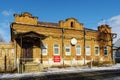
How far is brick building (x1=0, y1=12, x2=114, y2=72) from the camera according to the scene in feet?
78.0

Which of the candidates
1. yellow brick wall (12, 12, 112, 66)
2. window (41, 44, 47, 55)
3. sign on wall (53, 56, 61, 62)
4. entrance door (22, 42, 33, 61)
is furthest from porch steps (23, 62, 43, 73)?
sign on wall (53, 56, 61, 62)

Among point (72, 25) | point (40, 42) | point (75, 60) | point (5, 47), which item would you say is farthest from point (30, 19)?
point (75, 60)

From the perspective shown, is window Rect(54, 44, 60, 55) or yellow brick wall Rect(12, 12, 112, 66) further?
window Rect(54, 44, 60, 55)

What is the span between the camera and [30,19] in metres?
25.2

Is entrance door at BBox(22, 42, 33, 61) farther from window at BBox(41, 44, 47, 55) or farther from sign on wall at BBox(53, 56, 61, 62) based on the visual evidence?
sign on wall at BBox(53, 56, 61, 62)

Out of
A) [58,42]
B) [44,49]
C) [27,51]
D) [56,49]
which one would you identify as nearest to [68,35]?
[58,42]

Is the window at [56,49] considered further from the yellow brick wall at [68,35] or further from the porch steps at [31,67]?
the porch steps at [31,67]

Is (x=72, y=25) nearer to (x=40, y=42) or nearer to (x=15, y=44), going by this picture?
(x=40, y=42)

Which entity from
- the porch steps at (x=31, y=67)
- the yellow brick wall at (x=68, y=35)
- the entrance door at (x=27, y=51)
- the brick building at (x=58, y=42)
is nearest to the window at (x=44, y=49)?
the brick building at (x=58, y=42)

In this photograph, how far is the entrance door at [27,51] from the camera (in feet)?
79.2

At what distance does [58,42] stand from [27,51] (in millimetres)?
4759

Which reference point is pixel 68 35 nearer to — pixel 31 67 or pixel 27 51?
pixel 27 51

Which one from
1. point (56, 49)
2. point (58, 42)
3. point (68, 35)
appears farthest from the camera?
point (68, 35)

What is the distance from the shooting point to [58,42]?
27172 mm
